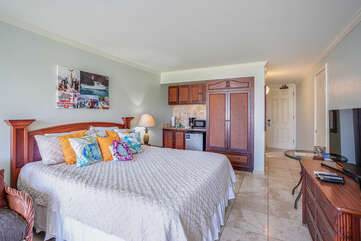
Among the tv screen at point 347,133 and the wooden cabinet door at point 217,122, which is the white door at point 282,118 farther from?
the tv screen at point 347,133

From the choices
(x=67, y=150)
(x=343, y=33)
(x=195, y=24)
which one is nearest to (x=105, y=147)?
(x=67, y=150)

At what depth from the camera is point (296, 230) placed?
1.99 m

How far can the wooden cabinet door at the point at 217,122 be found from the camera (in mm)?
4148

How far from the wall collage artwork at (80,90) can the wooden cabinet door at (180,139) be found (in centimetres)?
211

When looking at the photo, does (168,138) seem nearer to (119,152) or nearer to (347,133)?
(119,152)

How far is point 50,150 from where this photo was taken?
86.7 inches

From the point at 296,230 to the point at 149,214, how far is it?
1.83m

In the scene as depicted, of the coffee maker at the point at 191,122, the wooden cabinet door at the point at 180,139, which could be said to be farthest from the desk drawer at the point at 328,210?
the coffee maker at the point at 191,122

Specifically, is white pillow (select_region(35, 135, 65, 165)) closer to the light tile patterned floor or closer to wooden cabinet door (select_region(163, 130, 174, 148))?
the light tile patterned floor

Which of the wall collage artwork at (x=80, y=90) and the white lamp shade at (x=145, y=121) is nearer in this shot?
the wall collage artwork at (x=80, y=90)

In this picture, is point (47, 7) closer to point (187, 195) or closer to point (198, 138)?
point (187, 195)

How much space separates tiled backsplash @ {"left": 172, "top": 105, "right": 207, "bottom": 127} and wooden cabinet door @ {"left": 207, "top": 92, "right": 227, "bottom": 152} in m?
0.83

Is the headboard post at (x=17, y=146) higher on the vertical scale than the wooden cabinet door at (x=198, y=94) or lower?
lower

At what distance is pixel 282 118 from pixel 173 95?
4330 millimetres
